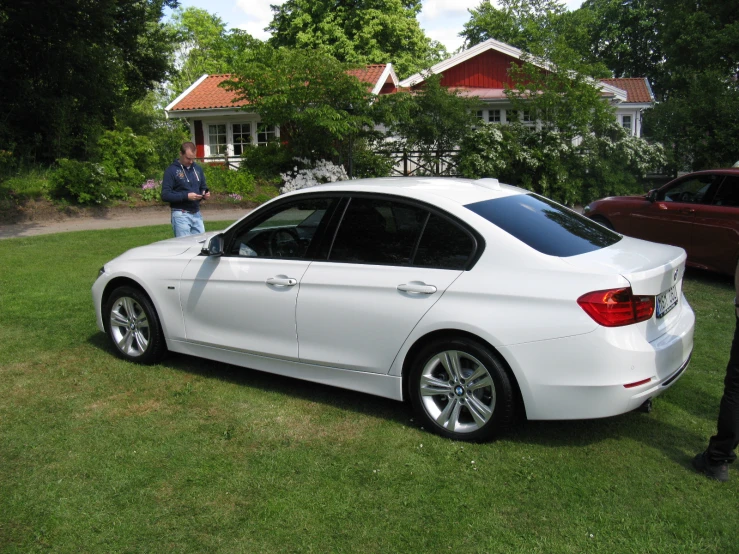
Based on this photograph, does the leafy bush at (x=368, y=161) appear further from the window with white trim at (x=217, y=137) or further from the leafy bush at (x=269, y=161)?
the window with white trim at (x=217, y=137)

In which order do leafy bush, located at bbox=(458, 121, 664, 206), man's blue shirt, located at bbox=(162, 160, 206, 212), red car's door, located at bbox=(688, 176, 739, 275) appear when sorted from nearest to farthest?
1. man's blue shirt, located at bbox=(162, 160, 206, 212)
2. red car's door, located at bbox=(688, 176, 739, 275)
3. leafy bush, located at bbox=(458, 121, 664, 206)

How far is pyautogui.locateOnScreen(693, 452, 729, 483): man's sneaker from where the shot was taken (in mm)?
3756

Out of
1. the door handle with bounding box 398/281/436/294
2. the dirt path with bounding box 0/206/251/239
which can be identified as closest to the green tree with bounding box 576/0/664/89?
the dirt path with bounding box 0/206/251/239

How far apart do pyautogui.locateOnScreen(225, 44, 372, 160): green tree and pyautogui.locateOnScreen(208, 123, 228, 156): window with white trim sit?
1169 centimetres

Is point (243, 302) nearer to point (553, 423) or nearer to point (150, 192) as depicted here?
point (553, 423)

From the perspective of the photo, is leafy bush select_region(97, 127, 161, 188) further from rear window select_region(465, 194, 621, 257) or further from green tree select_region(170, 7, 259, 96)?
green tree select_region(170, 7, 259, 96)

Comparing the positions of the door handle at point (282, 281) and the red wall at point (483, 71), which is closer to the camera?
the door handle at point (282, 281)

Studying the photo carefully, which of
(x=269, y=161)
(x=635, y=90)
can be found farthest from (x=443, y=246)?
(x=635, y=90)

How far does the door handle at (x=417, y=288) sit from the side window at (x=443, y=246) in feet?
0.50

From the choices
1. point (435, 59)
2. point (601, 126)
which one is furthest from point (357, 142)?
point (435, 59)

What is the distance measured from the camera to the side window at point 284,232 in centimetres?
498

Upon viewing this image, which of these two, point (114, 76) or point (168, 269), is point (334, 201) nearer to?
point (168, 269)

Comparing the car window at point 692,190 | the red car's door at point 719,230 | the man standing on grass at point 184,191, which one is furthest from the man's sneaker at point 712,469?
the car window at point 692,190

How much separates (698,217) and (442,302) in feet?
21.3
